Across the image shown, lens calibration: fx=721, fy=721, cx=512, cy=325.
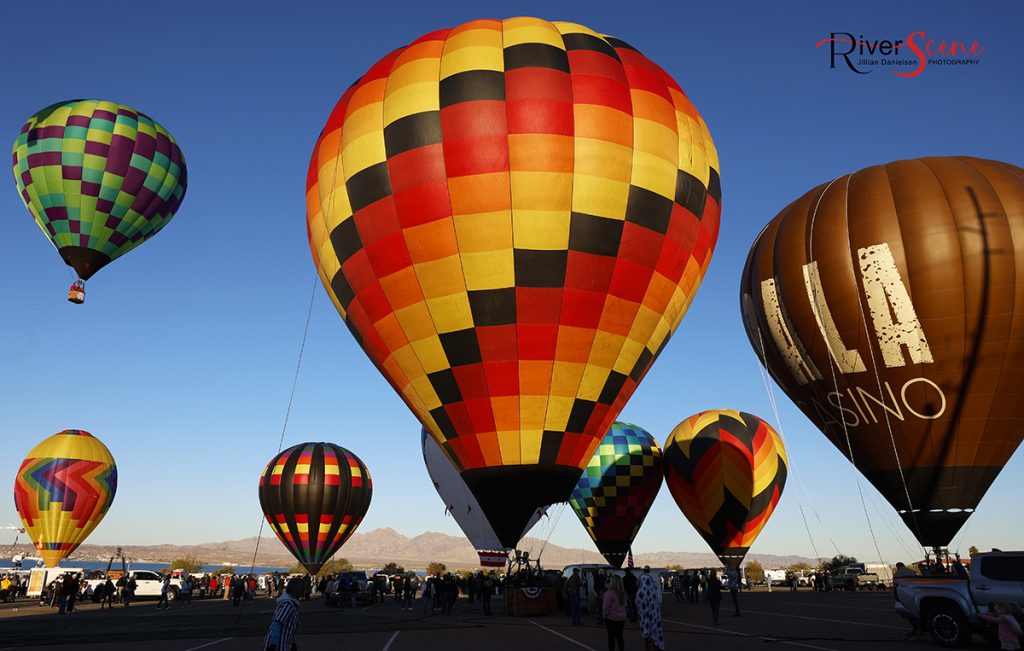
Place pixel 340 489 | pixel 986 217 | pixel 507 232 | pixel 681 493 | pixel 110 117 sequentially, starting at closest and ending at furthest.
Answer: pixel 507 232 < pixel 986 217 < pixel 110 117 < pixel 681 493 < pixel 340 489

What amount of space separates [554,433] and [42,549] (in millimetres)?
34451

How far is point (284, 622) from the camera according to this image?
6836 millimetres

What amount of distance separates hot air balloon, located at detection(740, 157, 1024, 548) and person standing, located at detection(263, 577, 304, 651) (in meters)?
16.6

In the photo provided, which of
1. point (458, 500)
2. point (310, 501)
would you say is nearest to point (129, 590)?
point (310, 501)

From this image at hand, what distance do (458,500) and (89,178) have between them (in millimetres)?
20511

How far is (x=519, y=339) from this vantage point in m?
14.5

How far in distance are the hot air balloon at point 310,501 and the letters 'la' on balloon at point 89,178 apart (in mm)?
12885

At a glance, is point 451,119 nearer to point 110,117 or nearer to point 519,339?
point 519,339

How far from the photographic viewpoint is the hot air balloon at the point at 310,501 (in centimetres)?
3553

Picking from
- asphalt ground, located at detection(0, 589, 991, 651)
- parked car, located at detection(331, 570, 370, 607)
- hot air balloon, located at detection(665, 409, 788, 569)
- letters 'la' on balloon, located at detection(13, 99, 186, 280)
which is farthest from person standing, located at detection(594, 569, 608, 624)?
letters 'la' on balloon, located at detection(13, 99, 186, 280)

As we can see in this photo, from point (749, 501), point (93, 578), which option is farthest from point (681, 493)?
point (93, 578)

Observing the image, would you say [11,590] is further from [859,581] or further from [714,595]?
[859,581]

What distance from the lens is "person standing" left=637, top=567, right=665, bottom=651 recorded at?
31.4 feet

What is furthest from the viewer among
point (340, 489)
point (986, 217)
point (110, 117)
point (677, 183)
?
point (340, 489)
